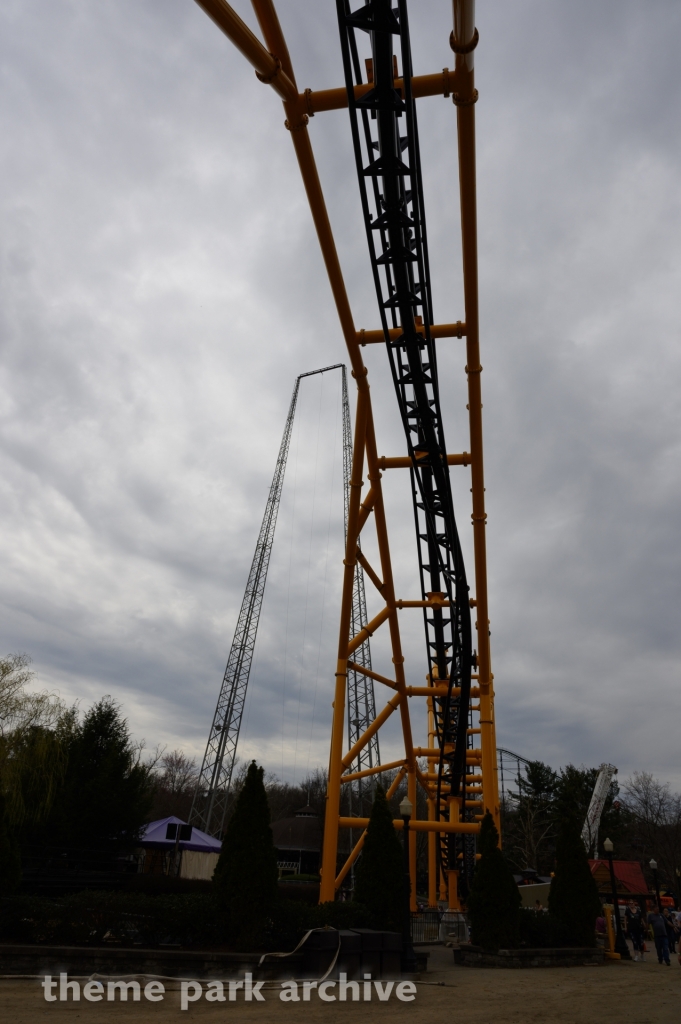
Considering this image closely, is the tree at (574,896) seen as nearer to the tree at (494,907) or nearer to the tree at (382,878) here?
the tree at (494,907)

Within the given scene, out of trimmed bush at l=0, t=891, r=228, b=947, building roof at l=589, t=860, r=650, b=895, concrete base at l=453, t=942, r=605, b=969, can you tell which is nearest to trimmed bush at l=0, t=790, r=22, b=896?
trimmed bush at l=0, t=891, r=228, b=947

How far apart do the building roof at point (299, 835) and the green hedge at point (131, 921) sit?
3485cm

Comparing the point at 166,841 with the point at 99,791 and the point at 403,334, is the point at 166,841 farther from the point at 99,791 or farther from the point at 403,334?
the point at 403,334

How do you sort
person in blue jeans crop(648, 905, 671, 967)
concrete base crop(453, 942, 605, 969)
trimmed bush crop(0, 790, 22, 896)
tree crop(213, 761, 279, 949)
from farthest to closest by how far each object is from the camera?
person in blue jeans crop(648, 905, 671, 967) < concrete base crop(453, 942, 605, 969) < tree crop(213, 761, 279, 949) < trimmed bush crop(0, 790, 22, 896)

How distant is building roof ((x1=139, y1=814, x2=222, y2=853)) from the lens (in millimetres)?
22234

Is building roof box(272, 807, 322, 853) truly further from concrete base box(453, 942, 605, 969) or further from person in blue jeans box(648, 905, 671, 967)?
concrete base box(453, 942, 605, 969)

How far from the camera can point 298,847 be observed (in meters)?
43.0

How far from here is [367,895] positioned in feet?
42.9

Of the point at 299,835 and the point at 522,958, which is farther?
the point at 299,835

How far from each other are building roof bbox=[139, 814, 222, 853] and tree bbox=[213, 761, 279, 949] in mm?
11525

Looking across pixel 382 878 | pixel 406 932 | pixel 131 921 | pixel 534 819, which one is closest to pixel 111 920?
pixel 131 921

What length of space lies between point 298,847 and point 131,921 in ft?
117

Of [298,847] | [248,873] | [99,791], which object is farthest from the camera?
[298,847]

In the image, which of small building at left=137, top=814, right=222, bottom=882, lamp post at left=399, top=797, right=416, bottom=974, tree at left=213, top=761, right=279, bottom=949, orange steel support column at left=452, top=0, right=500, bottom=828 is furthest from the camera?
small building at left=137, top=814, right=222, bottom=882
